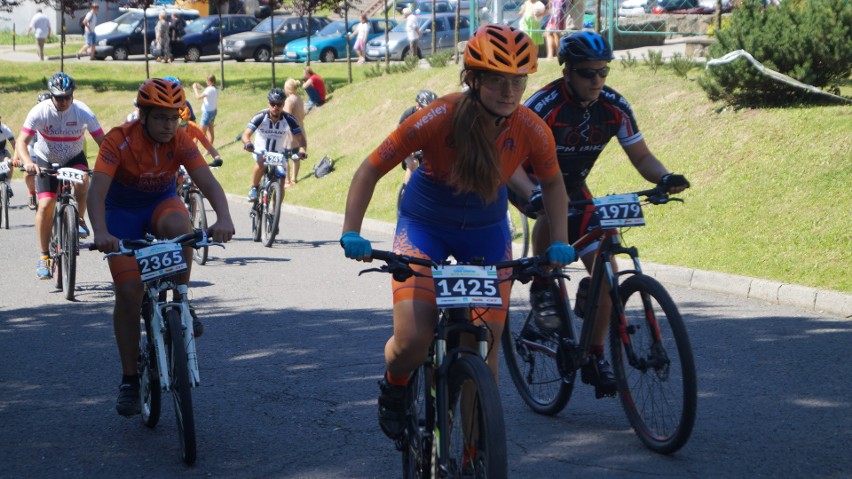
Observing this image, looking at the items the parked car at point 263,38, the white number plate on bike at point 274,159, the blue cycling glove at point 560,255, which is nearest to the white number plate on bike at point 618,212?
the blue cycling glove at point 560,255

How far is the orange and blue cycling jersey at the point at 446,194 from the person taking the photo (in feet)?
15.4

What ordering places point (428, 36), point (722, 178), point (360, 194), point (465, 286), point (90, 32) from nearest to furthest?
point (465, 286)
point (360, 194)
point (722, 178)
point (428, 36)
point (90, 32)

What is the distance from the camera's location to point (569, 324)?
20.0 feet

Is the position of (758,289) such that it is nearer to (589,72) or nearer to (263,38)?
(589,72)

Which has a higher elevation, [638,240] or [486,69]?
[486,69]

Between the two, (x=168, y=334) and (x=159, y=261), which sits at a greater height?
(x=159, y=261)

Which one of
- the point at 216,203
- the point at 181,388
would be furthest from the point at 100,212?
the point at 181,388

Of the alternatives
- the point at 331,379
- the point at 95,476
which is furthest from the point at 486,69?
the point at 331,379

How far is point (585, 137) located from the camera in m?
6.27

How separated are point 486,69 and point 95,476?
8.76 ft

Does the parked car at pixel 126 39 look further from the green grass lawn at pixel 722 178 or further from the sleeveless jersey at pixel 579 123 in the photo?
the sleeveless jersey at pixel 579 123

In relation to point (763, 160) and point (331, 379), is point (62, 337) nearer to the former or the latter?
point (331, 379)

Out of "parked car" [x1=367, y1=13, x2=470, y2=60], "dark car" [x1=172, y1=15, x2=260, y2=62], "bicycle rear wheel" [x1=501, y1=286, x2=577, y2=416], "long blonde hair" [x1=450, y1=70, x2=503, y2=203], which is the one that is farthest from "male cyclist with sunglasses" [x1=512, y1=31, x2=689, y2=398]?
"dark car" [x1=172, y1=15, x2=260, y2=62]

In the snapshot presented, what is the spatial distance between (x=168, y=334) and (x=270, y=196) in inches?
349
